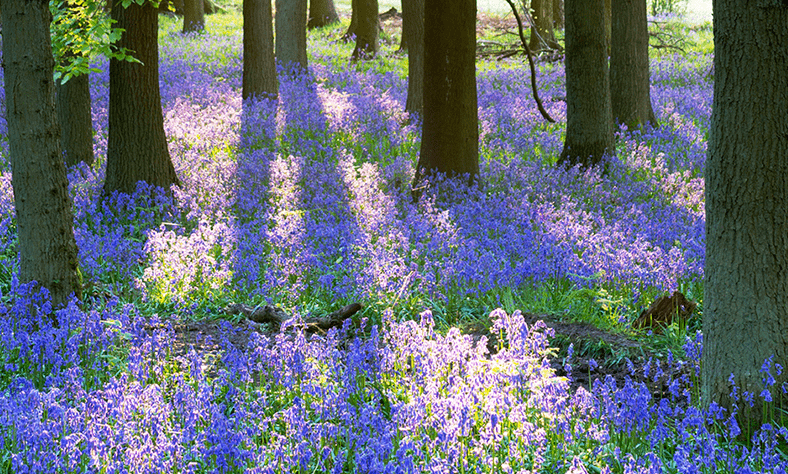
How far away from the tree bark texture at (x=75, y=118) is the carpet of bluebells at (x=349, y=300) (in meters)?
0.45

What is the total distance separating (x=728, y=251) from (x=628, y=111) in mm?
10110

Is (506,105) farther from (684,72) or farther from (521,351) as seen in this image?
(521,351)

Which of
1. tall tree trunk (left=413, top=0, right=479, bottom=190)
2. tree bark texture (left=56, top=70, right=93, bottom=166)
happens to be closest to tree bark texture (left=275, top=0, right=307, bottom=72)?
tree bark texture (left=56, top=70, right=93, bottom=166)

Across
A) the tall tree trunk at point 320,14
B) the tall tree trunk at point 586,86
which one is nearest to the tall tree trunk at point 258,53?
the tall tree trunk at point 586,86

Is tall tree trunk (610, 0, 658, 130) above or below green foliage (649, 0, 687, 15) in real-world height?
below

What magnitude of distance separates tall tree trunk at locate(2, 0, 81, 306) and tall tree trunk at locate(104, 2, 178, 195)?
135 inches

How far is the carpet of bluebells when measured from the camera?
3.68 meters

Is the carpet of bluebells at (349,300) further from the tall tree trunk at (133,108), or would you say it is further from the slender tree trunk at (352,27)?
the slender tree trunk at (352,27)

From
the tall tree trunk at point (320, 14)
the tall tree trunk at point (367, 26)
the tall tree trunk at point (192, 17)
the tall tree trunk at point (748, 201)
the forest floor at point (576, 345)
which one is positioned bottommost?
the forest floor at point (576, 345)

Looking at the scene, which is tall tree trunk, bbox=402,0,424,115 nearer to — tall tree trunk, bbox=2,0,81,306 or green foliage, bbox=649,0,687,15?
tall tree trunk, bbox=2,0,81,306

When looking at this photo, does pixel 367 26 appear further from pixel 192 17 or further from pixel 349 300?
pixel 349 300

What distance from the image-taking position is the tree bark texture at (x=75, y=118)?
35.3ft

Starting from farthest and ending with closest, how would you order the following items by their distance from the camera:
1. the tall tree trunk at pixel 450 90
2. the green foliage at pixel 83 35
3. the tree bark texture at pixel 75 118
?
the tree bark texture at pixel 75 118 < the tall tree trunk at pixel 450 90 < the green foliage at pixel 83 35

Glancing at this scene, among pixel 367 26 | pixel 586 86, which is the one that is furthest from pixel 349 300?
pixel 367 26
